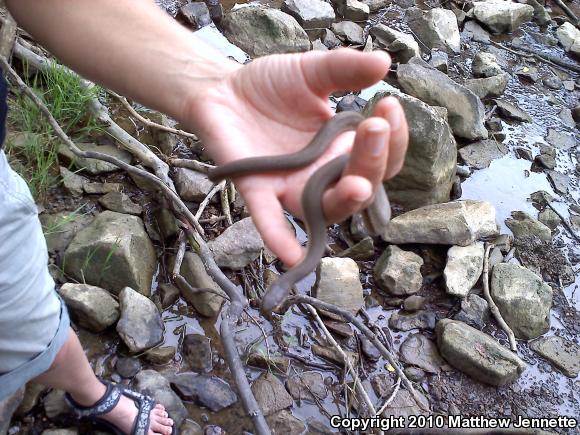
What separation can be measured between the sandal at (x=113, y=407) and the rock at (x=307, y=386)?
1.92ft

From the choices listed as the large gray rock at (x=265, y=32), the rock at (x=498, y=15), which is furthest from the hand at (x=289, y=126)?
the rock at (x=498, y=15)

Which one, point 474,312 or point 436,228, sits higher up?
point 436,228

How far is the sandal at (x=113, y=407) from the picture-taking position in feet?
8.18

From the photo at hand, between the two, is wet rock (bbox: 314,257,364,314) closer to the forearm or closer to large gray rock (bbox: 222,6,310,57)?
the forearm

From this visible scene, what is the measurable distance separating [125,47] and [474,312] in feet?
7.73

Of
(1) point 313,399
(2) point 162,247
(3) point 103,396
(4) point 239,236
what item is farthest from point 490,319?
(3) point 103,396

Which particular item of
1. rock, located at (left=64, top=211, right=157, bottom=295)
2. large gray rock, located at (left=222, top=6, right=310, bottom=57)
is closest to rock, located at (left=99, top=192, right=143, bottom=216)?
rock, located at (left=64, top=211, right=157, bottom=295)

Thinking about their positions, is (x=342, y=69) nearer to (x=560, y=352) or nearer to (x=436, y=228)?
(x=436, y=228)

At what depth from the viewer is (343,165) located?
1814 millimetres

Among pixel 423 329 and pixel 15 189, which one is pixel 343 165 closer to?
pixel 15 189

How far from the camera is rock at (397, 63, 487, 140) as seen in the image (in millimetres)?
4641

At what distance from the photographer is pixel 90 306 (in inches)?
108

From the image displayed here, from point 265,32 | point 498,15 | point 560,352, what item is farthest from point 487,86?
point 560,352

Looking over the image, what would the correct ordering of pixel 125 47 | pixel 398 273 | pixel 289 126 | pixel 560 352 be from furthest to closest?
pixel 398 273 < pixel 560 352 < pixel 289 126 < pixel 125 47
